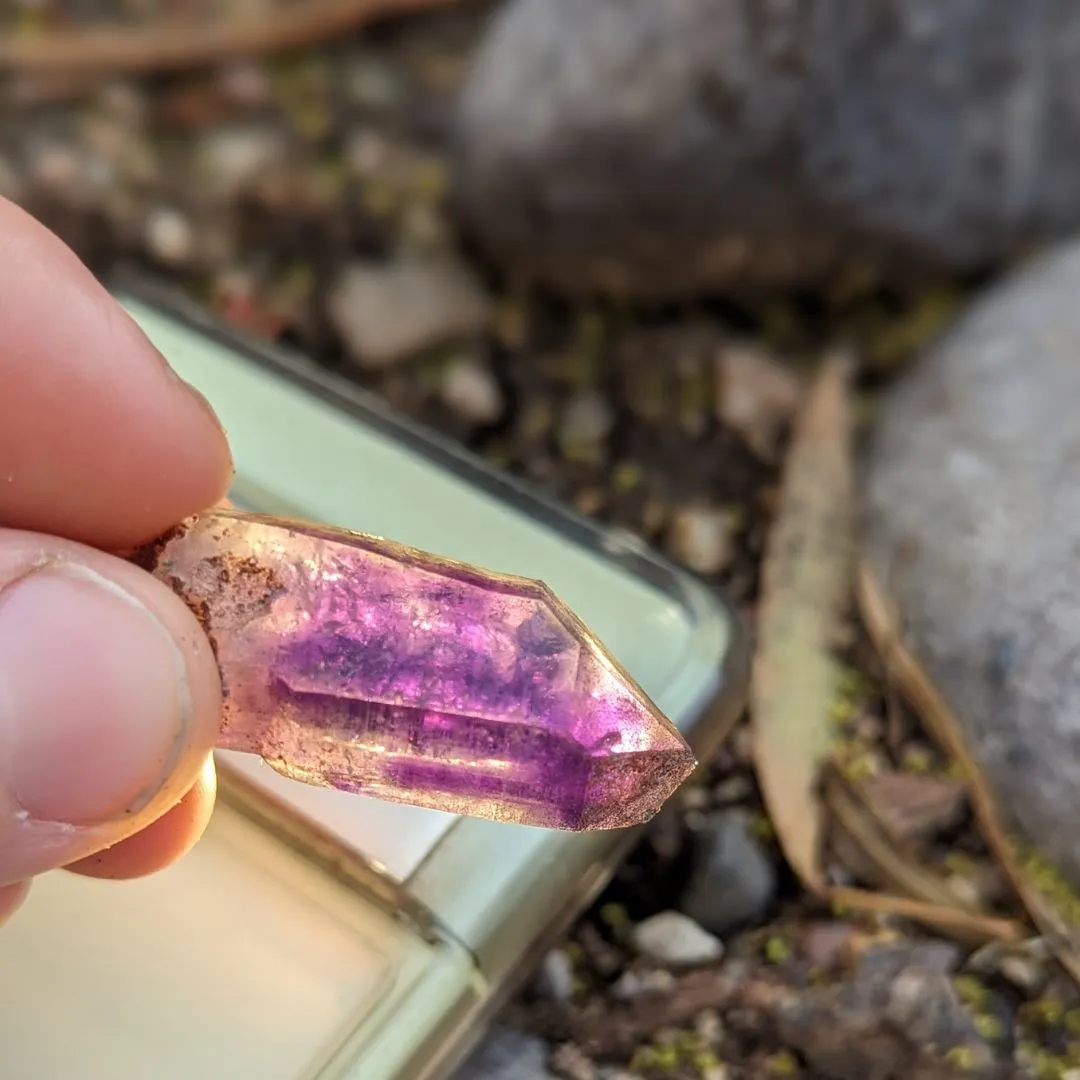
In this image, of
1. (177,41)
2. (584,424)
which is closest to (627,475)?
(584,424)

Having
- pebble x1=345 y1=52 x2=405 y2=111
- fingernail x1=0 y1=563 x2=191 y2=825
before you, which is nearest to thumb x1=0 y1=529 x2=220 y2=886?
fingernail x1=0 y1=563 x2=191 y2=825

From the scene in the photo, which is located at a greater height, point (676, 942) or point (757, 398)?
point (757, 398)

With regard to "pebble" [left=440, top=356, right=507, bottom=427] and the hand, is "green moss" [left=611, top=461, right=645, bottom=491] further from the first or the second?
the hand

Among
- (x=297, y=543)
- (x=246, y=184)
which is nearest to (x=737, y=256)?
(x=246, y=184)

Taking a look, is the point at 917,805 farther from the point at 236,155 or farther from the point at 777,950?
the point at 236,155

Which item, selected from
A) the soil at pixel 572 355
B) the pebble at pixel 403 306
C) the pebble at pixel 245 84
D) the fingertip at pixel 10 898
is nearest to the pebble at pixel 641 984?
the soil at pixel 572 355
